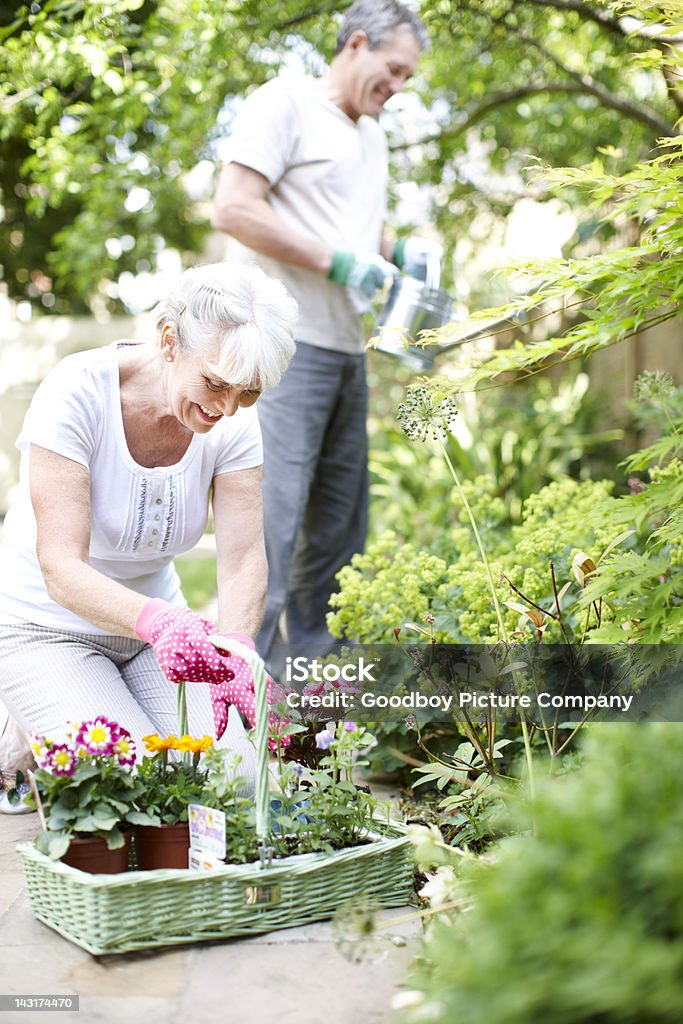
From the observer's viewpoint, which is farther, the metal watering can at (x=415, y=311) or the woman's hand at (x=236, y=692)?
the metal watering can at (x=415, y=311)

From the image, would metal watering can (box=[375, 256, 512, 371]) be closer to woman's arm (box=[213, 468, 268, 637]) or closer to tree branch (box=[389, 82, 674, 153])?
woman's arm (box=[213, 468, 268, 637])

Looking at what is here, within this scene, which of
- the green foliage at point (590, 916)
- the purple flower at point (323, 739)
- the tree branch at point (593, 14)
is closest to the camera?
the green foliage at point (590, 916)

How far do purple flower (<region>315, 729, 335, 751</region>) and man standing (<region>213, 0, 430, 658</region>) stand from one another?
29.5 inches

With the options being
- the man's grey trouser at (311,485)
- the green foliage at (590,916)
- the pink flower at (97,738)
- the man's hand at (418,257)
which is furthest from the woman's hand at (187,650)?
the man's hand at (418,257)

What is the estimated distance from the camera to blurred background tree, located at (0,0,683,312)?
122 inches

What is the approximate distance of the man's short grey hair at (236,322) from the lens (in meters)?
1.78

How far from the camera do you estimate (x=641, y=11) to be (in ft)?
5.92

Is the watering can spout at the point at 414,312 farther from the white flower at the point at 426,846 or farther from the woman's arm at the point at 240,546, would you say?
the white flower at the point at 426,846

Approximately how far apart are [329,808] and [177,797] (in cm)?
23

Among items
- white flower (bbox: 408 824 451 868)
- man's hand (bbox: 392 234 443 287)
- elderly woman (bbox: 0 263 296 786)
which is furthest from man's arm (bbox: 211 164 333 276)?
white flower (bbox: 408 824 451 868)

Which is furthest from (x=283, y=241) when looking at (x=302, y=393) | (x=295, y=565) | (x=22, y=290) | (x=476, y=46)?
(x=22, y=290)

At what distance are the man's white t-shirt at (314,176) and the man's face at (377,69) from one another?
0.07m

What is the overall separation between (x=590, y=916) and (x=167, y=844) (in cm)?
86

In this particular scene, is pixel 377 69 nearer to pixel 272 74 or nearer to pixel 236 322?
pixel 236 322
